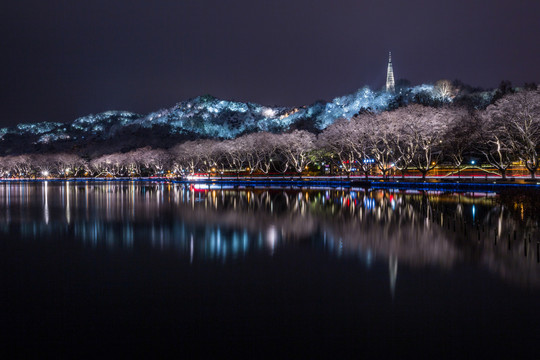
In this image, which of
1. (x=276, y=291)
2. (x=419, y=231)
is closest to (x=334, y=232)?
(x=419, y=231)

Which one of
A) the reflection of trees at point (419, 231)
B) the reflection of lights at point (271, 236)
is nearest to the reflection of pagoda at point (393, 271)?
the reflection of trees at point (419, 231)

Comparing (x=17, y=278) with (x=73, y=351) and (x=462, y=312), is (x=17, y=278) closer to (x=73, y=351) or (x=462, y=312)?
(x=73, y=351)

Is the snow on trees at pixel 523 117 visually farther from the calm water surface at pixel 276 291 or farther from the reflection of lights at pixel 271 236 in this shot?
the reflection of lights at pixel 271 236

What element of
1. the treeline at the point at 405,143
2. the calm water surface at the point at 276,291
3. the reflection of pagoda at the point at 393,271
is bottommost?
the calm water surface at the point at 276,291

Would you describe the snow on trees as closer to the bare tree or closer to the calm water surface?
the calm water surface

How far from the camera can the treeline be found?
1692 inches

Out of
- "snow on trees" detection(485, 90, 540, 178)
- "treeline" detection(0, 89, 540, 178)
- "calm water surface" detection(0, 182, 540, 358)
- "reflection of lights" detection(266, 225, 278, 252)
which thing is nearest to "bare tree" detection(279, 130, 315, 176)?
"treeline" detection(0, 89, 540, 178)

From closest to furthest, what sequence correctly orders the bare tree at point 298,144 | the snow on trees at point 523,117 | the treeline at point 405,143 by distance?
the snow on trees at point 523,117, the treeline at point 405,143, the bare tree at point 298,144

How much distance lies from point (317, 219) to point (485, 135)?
35775mm

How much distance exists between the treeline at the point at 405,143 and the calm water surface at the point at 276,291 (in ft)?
103

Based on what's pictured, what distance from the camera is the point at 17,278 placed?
10477mm

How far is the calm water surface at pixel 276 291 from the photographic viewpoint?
253 inches

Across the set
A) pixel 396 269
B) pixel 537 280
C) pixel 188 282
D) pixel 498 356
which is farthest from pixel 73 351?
pixel 537 280

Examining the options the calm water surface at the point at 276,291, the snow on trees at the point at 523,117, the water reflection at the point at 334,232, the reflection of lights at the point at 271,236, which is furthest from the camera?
the snow on trees at the point at 523,117
